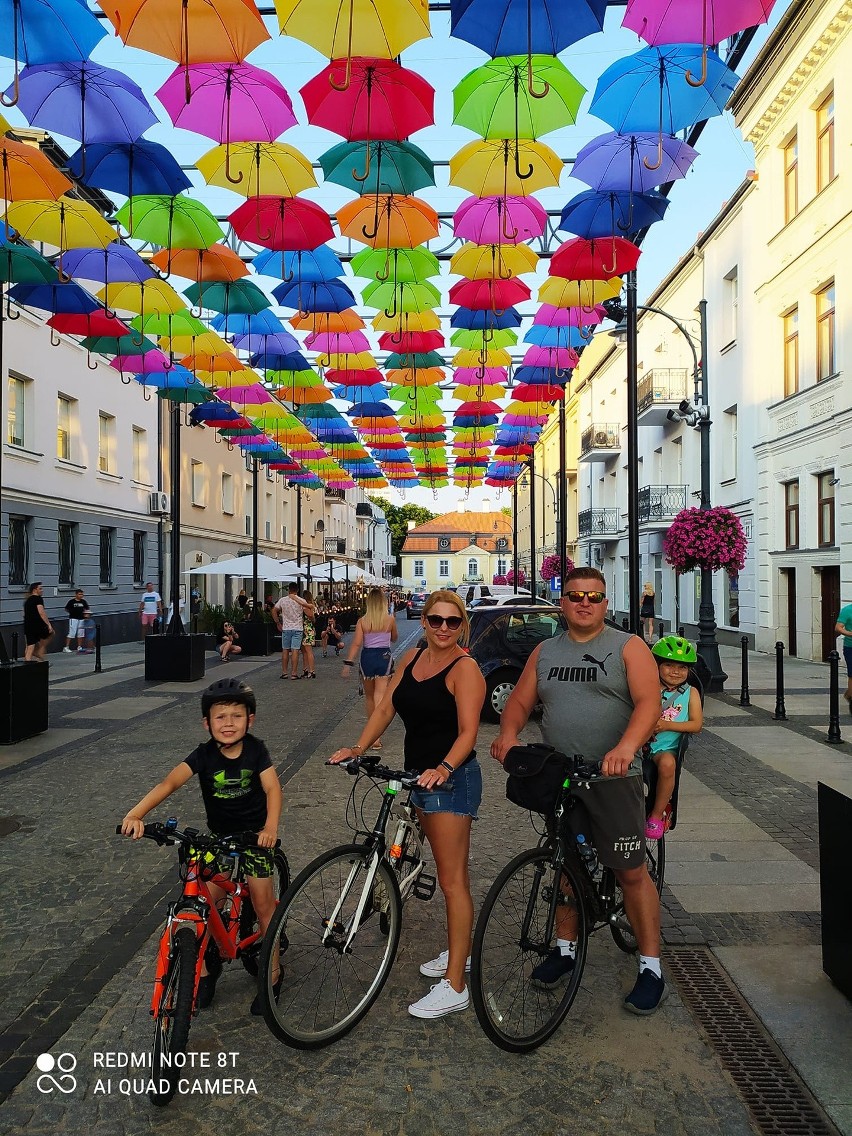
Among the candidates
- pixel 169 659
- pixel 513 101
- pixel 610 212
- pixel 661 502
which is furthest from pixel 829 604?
pixel 513 101

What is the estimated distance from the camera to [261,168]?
30.2 feet

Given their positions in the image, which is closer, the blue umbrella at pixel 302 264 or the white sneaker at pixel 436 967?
the white sneaker at pixel 436 967

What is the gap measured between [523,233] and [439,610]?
773 cm

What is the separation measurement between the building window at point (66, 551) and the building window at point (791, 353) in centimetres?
1854

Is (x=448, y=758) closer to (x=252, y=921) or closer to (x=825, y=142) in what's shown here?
(x=252, y=921)

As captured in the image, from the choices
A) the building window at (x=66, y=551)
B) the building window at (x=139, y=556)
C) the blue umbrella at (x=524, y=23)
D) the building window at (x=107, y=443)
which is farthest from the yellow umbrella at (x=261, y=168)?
the building window at (x=139, y=556)

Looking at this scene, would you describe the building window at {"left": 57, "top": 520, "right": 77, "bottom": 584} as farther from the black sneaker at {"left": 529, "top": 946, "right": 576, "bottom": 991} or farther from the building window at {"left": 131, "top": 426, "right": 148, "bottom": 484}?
the black sneaker at {"left": 529, "top": 946, "right": 576, "bottom": 991}

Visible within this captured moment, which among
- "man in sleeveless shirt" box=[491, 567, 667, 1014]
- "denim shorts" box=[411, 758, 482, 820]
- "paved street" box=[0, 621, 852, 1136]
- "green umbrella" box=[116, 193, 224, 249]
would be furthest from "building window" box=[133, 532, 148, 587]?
"man in sleeveless shirt" box=[491, 567, 667, 1014]

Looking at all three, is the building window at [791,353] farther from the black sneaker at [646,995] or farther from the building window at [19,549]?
the black sneaker at [646,995]

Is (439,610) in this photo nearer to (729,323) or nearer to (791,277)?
(791,277)

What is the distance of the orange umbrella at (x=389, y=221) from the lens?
10.1 meters

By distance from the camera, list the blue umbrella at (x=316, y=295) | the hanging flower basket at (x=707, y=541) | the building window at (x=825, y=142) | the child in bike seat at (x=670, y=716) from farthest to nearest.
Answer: the building window at (x=825, y=142) < the hanging flower basket at (x=707, y=541) < the blue umbrella at (x=316, y=295) < the child in bike seat at (x=670, y=716)

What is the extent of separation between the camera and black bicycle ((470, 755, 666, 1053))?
343cm

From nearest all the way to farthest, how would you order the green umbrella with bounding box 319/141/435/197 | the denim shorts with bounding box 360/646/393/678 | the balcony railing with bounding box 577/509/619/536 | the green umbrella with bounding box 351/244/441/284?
the green umbrella with bounding box 319/141/435/197, the denim shorts with bounding box 360/646/393/678, the green umbrella with bounding box 351/244/441/284, the balcony railing with bounding box 577/509/619/536
